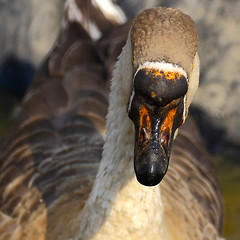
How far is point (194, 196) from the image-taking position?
467 centimetres

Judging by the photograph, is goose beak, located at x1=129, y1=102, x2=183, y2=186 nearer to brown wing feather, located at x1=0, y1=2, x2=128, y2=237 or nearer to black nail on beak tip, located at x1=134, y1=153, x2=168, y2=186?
black nail on beak tip, located at x1=134, y1=153, x2=168, y2=186

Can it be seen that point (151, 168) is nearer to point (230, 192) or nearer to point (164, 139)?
point (164, 139)

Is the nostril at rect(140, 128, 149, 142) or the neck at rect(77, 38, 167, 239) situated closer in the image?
the nostril at rect(140, 128, 149, 142)

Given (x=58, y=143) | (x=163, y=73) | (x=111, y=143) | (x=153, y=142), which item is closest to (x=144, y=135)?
(x=153, y=142)

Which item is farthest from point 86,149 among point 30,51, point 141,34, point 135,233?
point 30,51

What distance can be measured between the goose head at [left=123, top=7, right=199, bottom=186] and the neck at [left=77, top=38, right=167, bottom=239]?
321 millimetres

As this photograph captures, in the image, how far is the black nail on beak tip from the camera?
2.95 meters

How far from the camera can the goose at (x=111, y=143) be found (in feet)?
9.89

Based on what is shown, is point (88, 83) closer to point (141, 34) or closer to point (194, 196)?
point (194, 196)

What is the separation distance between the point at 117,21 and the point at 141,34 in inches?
105

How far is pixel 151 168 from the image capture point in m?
2.95

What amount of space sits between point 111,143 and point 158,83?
0.71m

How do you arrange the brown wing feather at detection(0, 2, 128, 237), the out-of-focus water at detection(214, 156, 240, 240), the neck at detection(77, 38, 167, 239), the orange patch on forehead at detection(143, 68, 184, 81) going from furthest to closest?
the out-of-focus water at detection(214, 156, 240, 240) → the brown wing feather at detection(0, 2, 128, 237) → the neck at detection(77, 38, 167, 239) → the orange patch on forehead at detection(143, 68, 184, 81)

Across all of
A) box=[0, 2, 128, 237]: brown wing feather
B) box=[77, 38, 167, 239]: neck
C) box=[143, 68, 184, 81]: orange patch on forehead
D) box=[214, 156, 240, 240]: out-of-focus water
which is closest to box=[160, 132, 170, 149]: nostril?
box=[143, 68, 184, 81]: orange patch on forehead
